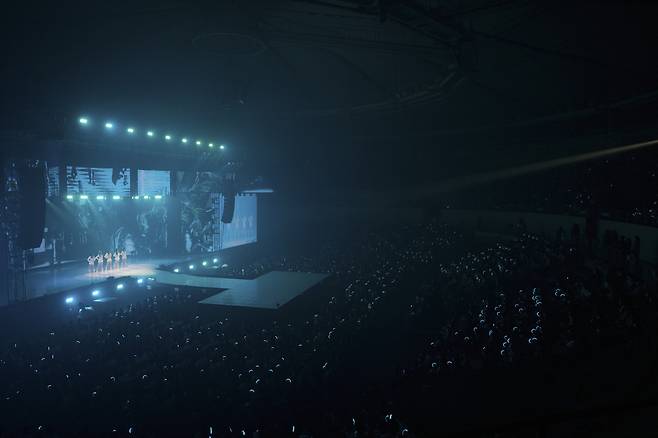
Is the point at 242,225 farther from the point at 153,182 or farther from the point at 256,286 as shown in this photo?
the point at 256,286

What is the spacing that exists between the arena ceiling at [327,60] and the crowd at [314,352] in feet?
17.4

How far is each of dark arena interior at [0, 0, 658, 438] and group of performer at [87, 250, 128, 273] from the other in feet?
0.43

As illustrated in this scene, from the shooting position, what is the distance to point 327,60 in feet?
39.2

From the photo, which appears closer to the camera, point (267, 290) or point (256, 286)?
point (267, 290)

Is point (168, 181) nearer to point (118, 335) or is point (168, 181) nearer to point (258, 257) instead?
point (258, 257)

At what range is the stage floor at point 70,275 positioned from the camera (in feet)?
55.5

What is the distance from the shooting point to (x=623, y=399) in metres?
5.64

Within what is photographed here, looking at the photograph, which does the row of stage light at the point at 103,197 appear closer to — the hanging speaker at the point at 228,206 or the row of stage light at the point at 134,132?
the row of stage light at the point at 134,132

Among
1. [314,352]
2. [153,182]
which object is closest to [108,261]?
[153,182]

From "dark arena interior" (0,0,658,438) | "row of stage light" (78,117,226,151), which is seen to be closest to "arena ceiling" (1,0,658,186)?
"dark arena interior" (0,0,658,438)

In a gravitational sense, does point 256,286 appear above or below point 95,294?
above

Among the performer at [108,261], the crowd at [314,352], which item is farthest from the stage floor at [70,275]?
the crowd at [314,352]

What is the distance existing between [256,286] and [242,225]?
14790mm

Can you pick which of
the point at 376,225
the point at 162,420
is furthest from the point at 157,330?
the point at 376,225
